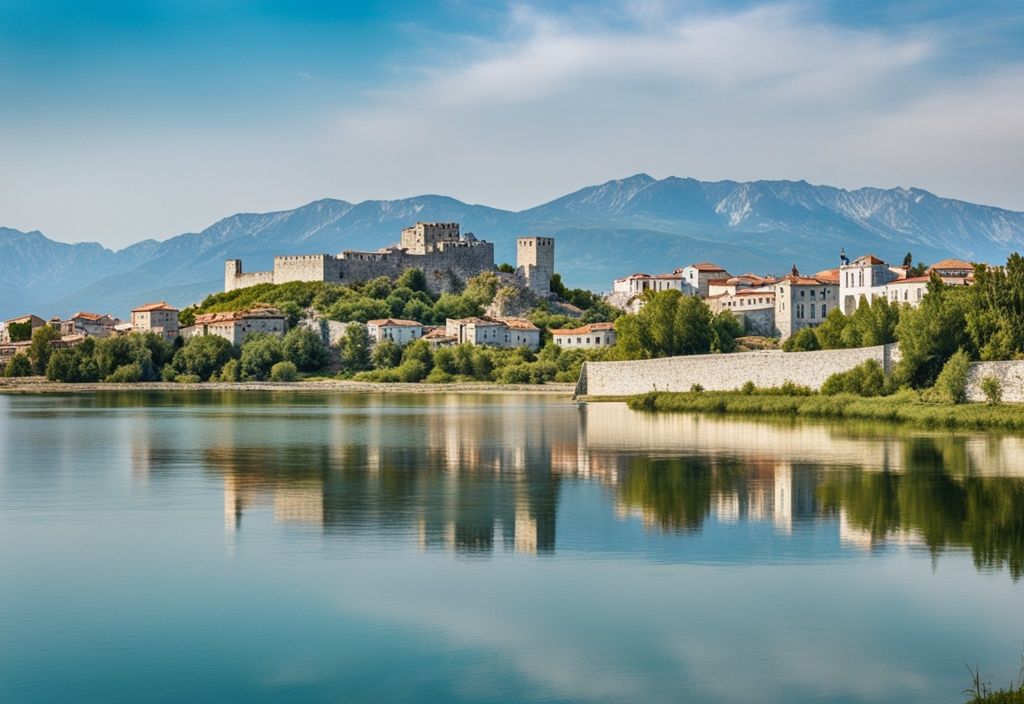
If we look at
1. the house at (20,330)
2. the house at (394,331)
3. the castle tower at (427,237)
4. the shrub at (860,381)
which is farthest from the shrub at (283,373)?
the shrub at (860,381)

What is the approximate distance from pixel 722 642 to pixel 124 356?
199ft

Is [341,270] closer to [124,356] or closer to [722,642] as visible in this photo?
[124,356]

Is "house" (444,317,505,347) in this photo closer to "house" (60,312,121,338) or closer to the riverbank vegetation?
the riverbank vegetation

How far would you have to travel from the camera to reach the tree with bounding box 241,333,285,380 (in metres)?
66.2

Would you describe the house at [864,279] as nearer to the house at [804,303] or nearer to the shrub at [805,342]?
the house at [804,303]

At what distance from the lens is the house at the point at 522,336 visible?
68.2m

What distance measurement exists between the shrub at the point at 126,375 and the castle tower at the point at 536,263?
939 inches

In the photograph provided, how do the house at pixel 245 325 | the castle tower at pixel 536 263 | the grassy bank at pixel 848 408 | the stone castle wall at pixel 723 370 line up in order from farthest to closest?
the castle tower at pixel 536 263
the house at pixel 245 325
the stone castle wall at pixel 723 370
the grassy bank at pixel 848 408

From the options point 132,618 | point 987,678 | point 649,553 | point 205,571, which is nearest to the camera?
point 987,678

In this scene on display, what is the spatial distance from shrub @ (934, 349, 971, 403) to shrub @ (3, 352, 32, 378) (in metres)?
51.9

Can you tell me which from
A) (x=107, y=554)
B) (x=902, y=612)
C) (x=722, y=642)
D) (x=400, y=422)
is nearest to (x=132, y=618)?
(x=107, y=554)

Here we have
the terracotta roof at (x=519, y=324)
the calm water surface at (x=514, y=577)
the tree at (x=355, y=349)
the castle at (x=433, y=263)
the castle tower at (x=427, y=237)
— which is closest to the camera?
the calm water surface at (x=514, y=577)

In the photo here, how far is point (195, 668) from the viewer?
9000mm

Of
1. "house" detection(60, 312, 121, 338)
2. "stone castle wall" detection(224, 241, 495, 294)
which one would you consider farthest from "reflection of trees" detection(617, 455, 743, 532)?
"house" detection(60, 312, 121, 338)
